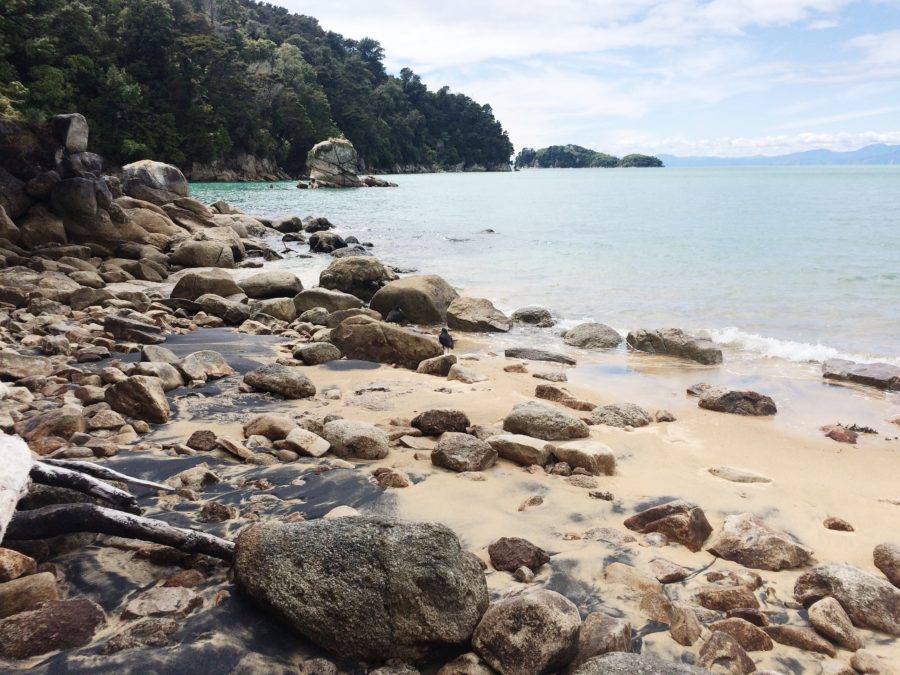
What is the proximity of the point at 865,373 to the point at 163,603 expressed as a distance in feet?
25.9

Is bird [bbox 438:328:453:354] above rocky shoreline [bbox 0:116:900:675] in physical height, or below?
below

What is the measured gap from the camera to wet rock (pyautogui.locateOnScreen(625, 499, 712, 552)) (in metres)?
3.47

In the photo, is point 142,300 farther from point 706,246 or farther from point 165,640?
point 706,246

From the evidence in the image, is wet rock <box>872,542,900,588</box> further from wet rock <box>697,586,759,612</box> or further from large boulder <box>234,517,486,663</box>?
large boulder <box>234,517,486,663</box>

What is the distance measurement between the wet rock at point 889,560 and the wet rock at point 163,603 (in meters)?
3.31

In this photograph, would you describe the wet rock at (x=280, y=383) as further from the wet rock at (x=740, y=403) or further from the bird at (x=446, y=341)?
the wet rock at (x=740, y=403)

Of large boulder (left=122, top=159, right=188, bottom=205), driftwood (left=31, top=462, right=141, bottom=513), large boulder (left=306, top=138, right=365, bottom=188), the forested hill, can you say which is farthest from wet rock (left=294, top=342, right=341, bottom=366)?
large boulder (left=306, top=138, right=365, bottom=188)

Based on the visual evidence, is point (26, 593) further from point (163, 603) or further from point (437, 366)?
point (437, 366)

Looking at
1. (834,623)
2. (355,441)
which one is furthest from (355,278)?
(834,623)

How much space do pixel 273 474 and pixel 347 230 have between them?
22407 mm

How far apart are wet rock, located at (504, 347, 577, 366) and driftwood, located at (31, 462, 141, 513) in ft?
20.1

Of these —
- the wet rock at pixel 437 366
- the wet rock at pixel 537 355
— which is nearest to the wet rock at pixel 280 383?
the wet rock at pixel 437 366

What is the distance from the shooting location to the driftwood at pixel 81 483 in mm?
2871

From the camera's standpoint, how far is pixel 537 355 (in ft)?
28.3
